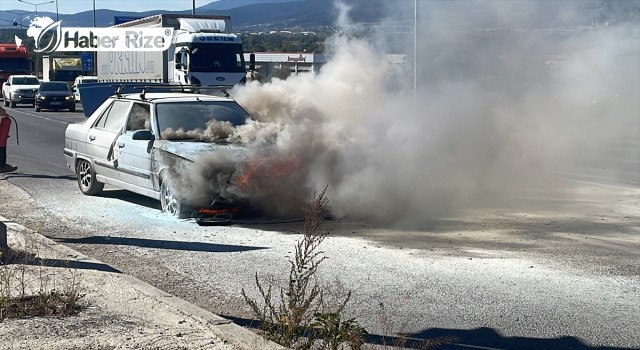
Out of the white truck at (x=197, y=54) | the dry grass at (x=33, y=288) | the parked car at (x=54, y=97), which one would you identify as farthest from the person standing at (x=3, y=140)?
the parked car at (x=54, y=97)

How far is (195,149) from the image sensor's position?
10.8 meters

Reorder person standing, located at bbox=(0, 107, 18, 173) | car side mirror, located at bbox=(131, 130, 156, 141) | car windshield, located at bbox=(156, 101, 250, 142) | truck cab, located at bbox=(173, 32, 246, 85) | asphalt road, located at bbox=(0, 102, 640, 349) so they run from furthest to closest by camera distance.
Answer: truck cab, located at bbox=(173, 32, 246, 85) → person standing, located at bbox=(0, 107, 18, 173) → car windshield, located at bbox=(156, 101, 250, 142) → car side mirror, located at bbox=(131, 130, 156, 141) → asphalt road, located at bbox=(0, 102, 640, 349)

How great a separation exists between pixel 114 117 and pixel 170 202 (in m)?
2.39

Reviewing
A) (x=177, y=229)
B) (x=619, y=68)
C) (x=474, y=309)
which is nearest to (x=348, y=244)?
(x=177, y=229)

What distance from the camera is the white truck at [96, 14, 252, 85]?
107ft

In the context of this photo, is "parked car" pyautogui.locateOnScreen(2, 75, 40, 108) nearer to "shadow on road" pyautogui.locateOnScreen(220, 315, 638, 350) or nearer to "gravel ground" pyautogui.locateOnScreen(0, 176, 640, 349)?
"gravel ground" pyautogui.locateOnScreen(0, 176, 640, 349)

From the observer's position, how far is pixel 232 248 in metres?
9.31

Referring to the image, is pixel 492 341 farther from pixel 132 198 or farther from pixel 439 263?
pixel 132 198

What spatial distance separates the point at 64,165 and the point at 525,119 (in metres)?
9.44

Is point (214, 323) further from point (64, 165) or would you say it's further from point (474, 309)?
point (64, 165)

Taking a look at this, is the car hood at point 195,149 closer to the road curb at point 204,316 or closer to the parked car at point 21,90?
the road curb at point 204,316

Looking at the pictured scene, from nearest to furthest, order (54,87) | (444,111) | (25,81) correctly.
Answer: (444,111) → (54,87) → (25,81)

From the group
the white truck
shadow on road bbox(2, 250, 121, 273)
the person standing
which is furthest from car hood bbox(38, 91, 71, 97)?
shadow on road bbox(2, 250, 121, 273)

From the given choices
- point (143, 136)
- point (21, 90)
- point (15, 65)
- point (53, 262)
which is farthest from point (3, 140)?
point (15, 65)
